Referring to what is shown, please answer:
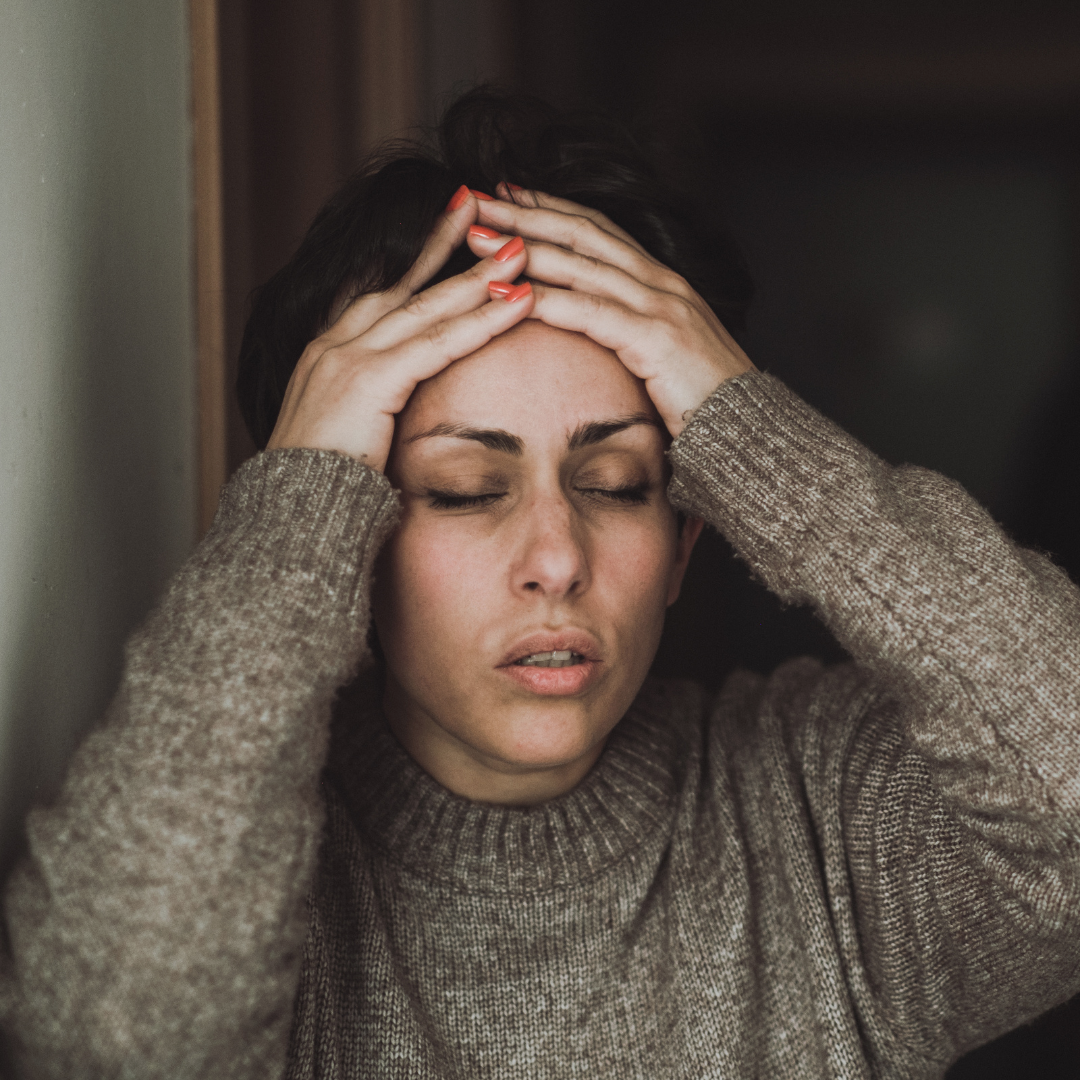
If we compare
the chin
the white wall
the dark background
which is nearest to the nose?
the chin

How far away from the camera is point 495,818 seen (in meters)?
1.00

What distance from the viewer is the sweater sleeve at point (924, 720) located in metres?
0.83

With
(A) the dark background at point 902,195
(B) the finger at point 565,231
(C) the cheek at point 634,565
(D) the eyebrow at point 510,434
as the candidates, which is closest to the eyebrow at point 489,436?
(D) the eyebrow at point 510,434

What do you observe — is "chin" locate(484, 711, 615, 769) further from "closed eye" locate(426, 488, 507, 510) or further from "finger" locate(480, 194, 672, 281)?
"finger" locate(480, 194, 672, 281)

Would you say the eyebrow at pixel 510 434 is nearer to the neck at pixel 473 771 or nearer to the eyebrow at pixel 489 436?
the eyebrow at pixel 489 436

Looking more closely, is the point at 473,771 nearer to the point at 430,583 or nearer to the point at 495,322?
the point at 430,583

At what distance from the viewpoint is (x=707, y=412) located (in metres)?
0.91

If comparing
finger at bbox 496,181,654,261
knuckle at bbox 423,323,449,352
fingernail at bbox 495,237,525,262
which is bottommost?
knuckle at bbox 423,323,449,352

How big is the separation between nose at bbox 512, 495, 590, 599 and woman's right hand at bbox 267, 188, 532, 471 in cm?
15

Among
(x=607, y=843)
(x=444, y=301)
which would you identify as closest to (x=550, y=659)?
(x=607, y=843)

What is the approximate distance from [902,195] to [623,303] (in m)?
0.94

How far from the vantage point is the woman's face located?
0.88 metres

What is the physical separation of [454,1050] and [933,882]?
47 centimetres

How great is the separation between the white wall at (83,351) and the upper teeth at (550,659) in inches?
16.3
